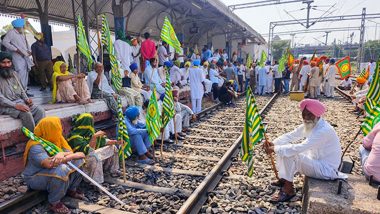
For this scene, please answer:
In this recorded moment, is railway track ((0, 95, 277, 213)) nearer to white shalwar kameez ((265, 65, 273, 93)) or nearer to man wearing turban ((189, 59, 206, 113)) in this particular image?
man wearing turban ((189, 59, 206, 113))

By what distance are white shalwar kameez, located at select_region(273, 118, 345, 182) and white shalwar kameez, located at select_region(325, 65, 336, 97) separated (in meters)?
11.9

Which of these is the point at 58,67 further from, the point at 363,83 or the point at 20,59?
the point at 363,83

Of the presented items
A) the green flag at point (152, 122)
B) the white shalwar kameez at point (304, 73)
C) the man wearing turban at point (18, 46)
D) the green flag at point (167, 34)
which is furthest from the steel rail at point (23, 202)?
the white shalwar kameez at point (304, 73)

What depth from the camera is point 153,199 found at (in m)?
3.71

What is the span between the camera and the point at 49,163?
330 centimetres

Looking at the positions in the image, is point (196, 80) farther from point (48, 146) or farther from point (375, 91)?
point (48, 146)

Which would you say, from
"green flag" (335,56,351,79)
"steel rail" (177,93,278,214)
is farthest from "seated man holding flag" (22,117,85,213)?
"green flag" (335,56,351,79)

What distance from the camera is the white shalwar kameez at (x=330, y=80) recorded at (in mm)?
14016

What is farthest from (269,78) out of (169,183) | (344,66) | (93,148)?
(93,148)

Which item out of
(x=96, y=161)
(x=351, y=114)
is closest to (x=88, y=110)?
(x=96, y=161)

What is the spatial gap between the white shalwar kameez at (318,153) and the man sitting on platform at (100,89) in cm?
409

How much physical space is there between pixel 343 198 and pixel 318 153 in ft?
2.31

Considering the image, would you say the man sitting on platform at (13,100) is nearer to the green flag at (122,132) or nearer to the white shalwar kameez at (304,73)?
the green flag at (122,132)

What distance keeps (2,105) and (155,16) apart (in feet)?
40.6
